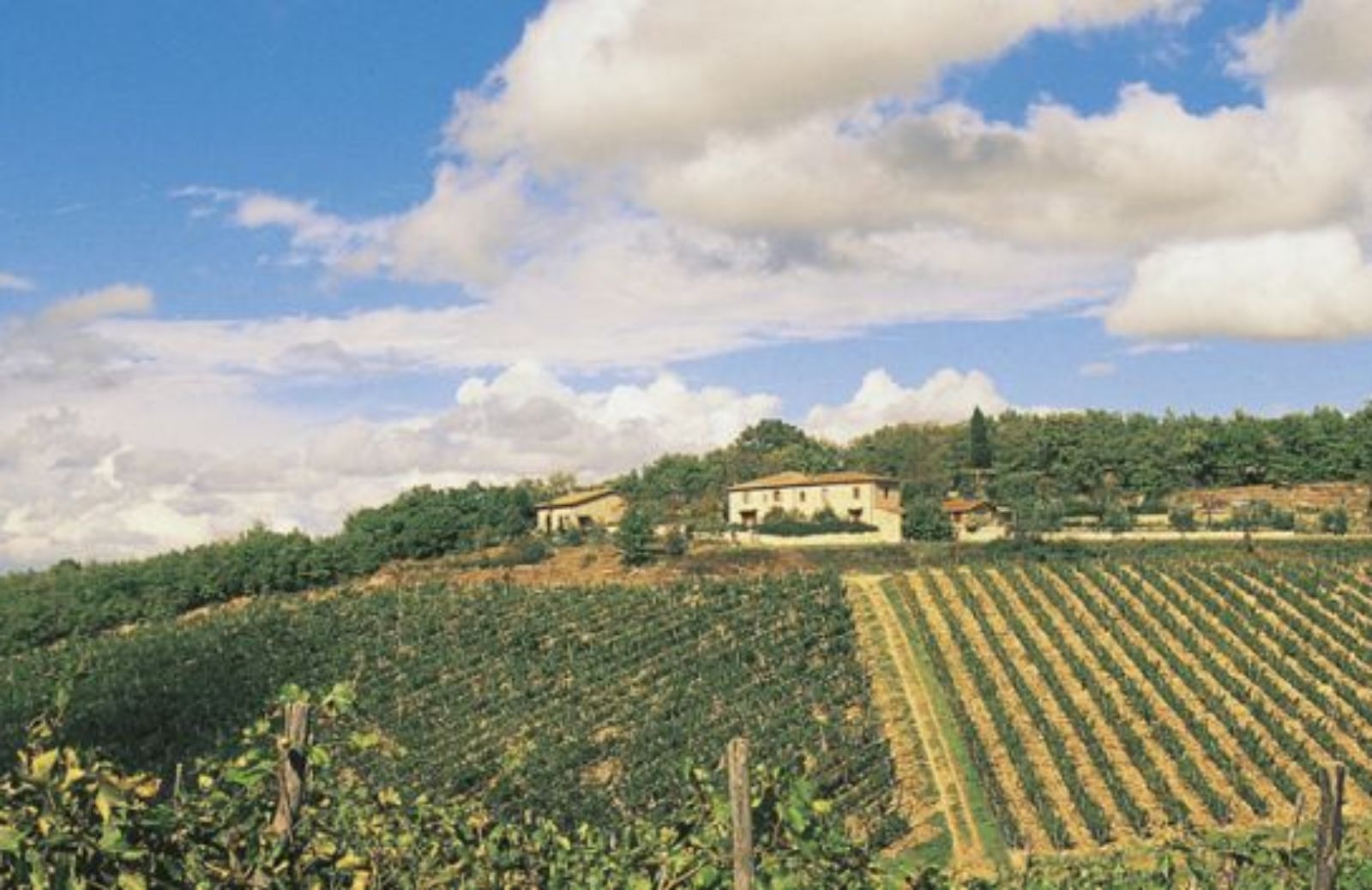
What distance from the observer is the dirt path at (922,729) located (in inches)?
1043

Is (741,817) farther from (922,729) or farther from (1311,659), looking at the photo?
(1311,659)

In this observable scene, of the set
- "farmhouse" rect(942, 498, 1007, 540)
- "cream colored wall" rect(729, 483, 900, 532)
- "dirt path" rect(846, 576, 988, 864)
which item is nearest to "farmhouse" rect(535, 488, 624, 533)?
"cream colored wall" rect(729, 483, 900, 532)

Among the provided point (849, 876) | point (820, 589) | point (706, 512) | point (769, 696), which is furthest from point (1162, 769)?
point (706, 512)

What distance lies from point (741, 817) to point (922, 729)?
28961mm

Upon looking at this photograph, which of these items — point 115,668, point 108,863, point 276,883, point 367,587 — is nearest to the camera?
point 108,863

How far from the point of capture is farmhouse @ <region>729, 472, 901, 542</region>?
237 ft

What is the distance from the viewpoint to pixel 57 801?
4.06 metres

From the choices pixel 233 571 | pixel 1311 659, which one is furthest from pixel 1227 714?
pixel 233 571

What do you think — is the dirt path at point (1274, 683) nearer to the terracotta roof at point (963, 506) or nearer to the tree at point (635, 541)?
the tree at point (635, 541)

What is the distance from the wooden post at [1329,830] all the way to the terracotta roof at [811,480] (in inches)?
2639

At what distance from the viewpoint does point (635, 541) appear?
197ft

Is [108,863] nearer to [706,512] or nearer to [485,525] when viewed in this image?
[485,525]

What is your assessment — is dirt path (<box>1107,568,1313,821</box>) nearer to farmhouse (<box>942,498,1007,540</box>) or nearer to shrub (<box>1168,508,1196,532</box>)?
shrub (<box>1168,508,1196,532</box>)

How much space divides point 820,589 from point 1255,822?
21685mm
